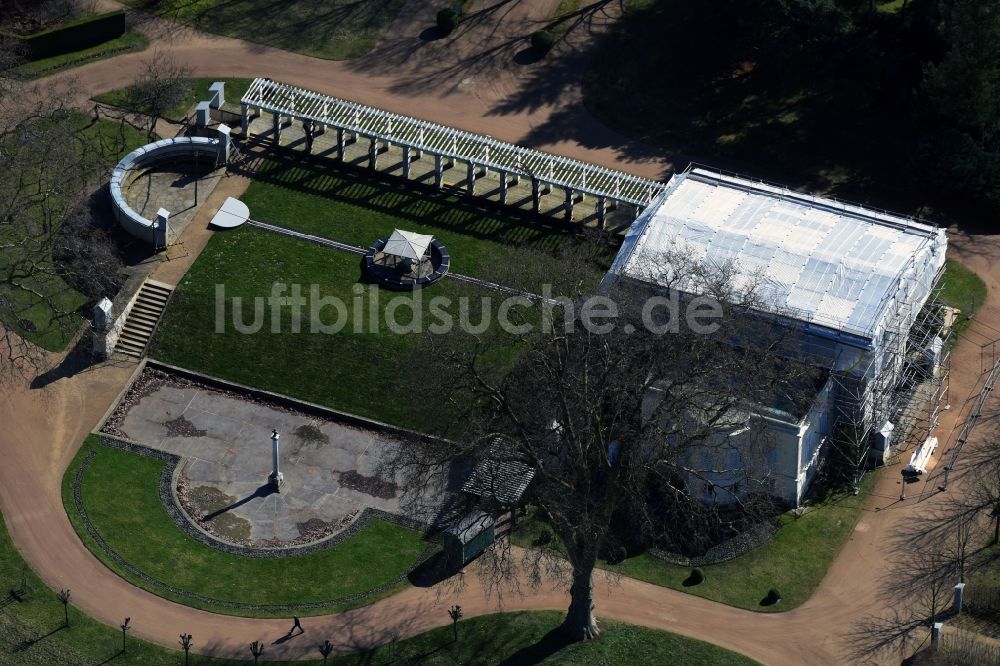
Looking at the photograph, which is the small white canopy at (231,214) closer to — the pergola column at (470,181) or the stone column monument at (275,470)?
the pergola column at (470,181)

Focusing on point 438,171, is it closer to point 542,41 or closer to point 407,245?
point 407,245

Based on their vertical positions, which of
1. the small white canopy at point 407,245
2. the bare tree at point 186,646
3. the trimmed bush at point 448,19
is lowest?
the bare tree at point 186,646

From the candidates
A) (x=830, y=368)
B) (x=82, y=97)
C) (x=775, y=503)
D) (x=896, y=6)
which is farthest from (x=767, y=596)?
(x=82, y=97)

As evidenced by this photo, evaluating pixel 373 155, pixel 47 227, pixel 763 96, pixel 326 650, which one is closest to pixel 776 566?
pixel 326 650

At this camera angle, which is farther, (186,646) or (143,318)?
(143,318)

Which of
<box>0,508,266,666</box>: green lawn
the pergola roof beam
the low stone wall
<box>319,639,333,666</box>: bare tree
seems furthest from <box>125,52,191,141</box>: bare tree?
<box>319,639,333,666</box>: bare tree

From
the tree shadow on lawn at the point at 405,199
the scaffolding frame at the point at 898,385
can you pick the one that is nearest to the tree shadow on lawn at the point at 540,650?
the scaffolding frame at the point at 898,385

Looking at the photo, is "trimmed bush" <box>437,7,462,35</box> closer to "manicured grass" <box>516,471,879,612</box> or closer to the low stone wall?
the low stone wall
